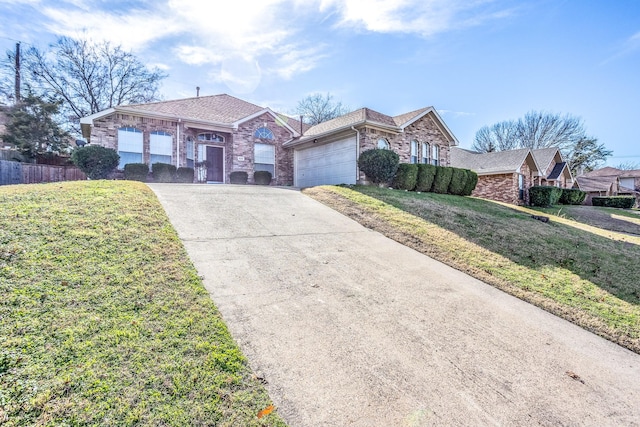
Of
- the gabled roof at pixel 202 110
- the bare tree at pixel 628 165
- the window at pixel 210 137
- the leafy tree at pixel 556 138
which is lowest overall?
the window at pixel 210 137

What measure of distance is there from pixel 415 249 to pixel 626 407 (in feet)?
12.4

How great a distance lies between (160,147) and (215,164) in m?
2.74

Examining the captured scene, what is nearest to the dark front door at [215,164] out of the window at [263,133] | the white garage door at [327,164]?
the window at [263,133]

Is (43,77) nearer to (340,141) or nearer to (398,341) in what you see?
(340,141)

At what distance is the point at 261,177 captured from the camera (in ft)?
54.1

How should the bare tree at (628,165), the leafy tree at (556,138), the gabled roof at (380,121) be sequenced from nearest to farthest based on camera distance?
the gabled roof at (380,121)
the leafy tree at (556,138)
the bare tree at (628,165)

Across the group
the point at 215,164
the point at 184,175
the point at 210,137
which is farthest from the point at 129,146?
the point at 215,164

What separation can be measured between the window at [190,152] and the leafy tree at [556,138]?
4084cm

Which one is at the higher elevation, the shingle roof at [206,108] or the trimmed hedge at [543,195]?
the shingle roof at [206,108]

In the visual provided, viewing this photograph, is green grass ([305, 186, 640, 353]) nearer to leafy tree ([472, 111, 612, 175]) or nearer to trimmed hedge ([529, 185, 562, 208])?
trimmed hedge ([529, 185, 562, 208])

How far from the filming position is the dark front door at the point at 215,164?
1605 cm

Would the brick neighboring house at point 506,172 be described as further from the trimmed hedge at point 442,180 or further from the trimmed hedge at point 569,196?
the trimmed hedge at point 442,180

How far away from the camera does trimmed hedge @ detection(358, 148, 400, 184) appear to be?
1284 centimetres

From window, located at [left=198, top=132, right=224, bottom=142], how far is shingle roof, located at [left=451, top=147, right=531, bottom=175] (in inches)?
691
